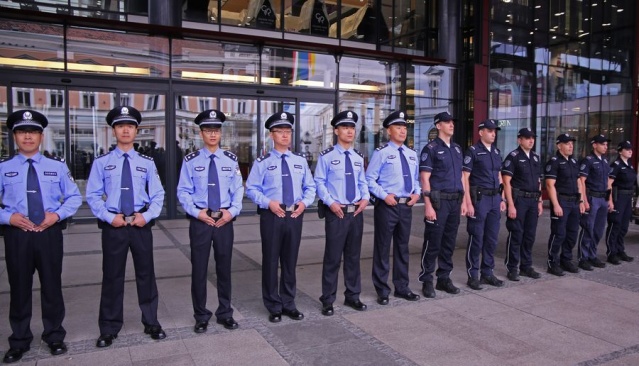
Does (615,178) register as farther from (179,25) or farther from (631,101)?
(631,101)

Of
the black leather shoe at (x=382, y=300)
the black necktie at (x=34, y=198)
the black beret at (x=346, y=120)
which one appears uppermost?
the black beret at (x=346, y=120)

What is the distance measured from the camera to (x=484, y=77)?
1557cm

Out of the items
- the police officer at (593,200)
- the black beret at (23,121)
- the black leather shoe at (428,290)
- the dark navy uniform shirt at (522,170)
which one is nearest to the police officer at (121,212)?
the black beret at (23,121)

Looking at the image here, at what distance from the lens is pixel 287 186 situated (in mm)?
4941

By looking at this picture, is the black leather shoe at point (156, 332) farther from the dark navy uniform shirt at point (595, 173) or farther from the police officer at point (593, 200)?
the dark navy uniform shirt at point (595, 173)

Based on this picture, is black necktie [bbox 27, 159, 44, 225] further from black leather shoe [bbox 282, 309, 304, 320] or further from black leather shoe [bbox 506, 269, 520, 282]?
black leather shoe [bbox 506, 269, 520, 282]

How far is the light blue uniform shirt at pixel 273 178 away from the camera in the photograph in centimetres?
494


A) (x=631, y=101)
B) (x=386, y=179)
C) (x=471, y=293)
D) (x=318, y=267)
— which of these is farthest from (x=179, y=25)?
(x=631, y=101)

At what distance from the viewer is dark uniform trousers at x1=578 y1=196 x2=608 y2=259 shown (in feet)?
24.2

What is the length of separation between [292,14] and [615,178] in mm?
9465

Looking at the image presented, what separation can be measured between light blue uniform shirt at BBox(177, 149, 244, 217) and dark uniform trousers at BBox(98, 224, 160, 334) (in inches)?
18.0

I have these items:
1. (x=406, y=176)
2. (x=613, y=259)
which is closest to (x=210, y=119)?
(x=406, y=176)

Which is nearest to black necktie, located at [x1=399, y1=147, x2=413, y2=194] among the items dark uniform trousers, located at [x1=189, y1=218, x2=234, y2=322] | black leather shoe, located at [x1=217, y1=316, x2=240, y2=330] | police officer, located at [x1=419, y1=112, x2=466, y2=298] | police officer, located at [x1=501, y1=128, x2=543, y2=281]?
police officer, located at [x1=419, y1=112, x2=466, y2=298]

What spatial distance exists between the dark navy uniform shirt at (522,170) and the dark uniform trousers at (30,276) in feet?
17.6
